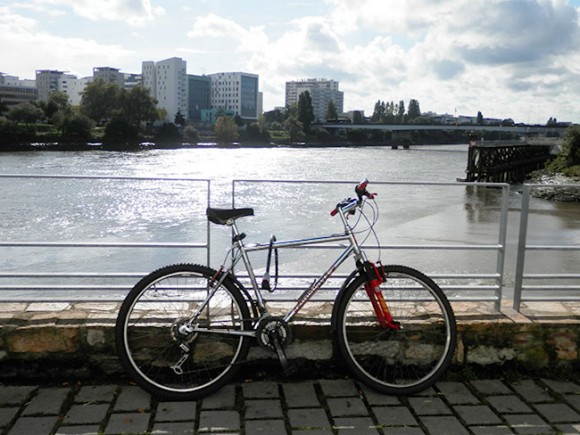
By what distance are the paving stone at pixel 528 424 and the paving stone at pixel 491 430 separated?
5cm

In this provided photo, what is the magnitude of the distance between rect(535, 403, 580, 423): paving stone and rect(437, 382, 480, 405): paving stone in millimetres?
344

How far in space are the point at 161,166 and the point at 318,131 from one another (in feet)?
240

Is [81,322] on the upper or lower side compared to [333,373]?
upper

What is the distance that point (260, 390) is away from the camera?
3613mm

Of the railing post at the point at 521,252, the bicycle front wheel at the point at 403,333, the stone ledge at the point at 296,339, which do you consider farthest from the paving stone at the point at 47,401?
the railing post at the point at 521,252

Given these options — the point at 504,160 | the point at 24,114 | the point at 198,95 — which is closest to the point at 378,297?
the point at 504,160

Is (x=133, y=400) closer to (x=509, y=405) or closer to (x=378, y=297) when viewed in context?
(x=378, y=297)

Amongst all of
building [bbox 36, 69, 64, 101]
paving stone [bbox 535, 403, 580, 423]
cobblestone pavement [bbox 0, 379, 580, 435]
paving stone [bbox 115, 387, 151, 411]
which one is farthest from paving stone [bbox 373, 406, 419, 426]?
building [bbox 36, 69, 64, 101]

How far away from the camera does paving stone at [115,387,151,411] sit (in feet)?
10.9

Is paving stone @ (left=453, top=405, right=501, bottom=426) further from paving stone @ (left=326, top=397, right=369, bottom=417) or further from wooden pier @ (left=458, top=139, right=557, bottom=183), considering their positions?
wooden pier @ (left=458, top=139, right=557, bottom=183)

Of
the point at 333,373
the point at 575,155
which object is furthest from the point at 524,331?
the point at 575,155

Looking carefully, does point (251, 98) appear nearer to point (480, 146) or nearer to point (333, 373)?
point (480, 146)

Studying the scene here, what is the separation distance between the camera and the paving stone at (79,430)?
305 cm

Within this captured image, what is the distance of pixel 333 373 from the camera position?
3855 millimetres
